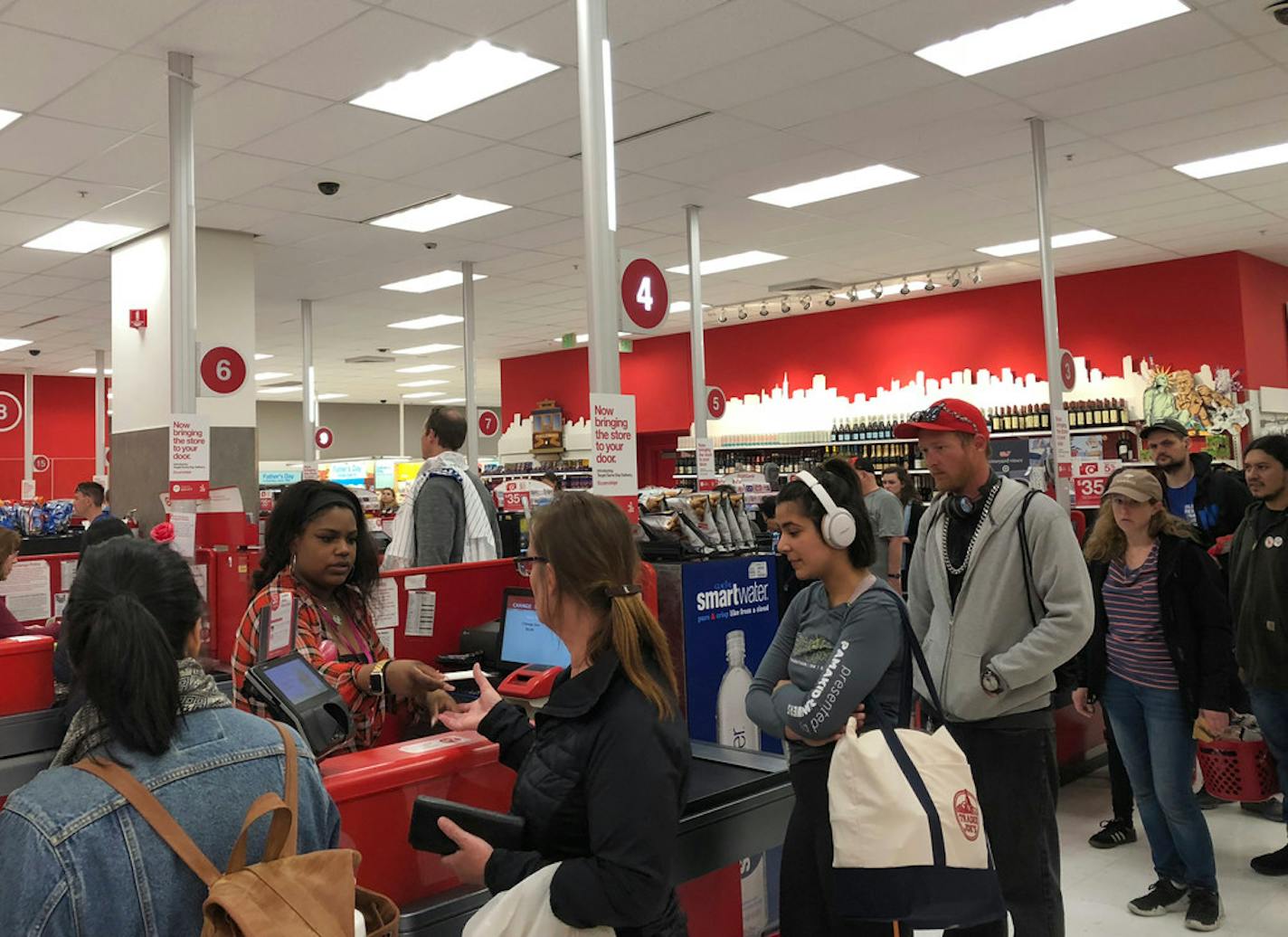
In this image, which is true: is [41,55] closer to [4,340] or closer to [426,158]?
[426,158]

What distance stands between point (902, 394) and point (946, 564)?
935cm

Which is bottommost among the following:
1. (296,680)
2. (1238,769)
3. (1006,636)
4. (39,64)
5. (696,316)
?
(1238,769)

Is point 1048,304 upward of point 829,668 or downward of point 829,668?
upward

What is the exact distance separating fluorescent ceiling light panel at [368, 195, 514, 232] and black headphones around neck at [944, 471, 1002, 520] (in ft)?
19.3

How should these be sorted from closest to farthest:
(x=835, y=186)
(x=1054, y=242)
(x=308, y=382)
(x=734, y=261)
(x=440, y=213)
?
(x=835, y=186) → (x=440, y=213) → (x=1054, y=242) → (x=734, y=261) → (x=308, y=382)

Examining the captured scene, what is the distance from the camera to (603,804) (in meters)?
1.52

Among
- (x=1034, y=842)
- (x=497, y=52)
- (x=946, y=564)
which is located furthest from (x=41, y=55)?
(x=1034, y=842)

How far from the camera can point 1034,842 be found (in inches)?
106

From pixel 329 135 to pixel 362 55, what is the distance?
4.16 feet

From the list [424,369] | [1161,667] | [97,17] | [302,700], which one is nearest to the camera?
[302,700]

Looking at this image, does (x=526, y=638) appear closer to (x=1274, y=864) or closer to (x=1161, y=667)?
(x=1161, y=667)

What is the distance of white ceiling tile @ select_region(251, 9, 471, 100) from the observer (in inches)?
200

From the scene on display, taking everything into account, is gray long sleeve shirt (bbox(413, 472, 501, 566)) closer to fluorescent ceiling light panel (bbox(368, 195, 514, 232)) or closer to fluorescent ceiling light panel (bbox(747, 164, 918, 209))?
fluorescent ceiling light panel (bbox(368, 195, 514, 232))

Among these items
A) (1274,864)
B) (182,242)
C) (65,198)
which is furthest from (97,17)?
(1274,864)
